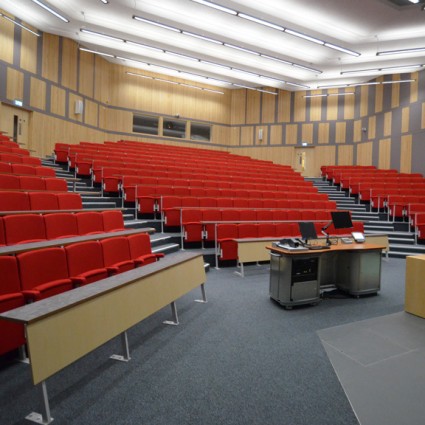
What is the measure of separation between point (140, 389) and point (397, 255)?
3741mm

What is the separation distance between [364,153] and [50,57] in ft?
24.4

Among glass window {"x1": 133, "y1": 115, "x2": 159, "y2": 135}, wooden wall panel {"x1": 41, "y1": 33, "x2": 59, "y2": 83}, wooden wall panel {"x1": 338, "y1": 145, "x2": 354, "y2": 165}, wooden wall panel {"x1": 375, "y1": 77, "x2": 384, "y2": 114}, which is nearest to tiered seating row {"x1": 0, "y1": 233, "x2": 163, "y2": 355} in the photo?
wooden wall panel {"x1": 41, "y1": 33, "x2": 59, "y2": 83}

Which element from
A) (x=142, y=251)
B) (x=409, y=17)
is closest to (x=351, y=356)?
(x=142, y=251)

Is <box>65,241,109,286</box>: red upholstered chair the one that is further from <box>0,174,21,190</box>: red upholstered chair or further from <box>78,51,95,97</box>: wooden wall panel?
<box>78,51,95,97</box>: wooden wall panel

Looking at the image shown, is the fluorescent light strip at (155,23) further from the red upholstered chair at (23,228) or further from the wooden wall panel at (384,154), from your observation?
the wooden wall panel at (384,154)

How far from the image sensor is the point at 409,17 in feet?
17.4

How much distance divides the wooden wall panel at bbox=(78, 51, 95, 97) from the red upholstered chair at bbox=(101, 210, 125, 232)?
5.58 m

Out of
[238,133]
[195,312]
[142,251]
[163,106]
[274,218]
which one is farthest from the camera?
[238,133]

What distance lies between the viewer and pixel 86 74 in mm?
7223

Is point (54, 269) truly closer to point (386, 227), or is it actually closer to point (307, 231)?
point (307, 231)

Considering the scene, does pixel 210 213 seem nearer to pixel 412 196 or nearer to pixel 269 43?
pixel 412 196

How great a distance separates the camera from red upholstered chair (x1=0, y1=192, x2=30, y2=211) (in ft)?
7.25

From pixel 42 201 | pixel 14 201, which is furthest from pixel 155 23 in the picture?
pixel 14 201

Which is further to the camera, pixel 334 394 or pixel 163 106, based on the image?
pixel 163 106
